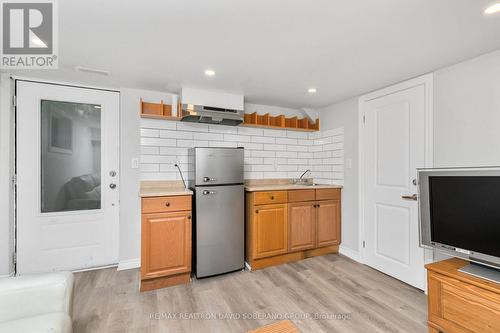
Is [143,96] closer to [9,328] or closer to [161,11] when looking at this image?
[161,11]

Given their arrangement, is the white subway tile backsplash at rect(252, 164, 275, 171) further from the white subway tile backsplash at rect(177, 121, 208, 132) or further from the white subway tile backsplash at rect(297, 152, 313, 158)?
the white subway tile backsplash at rect(177, 121, 208, 132)

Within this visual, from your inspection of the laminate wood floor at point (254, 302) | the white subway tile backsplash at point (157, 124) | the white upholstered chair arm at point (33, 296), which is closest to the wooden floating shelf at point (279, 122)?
the white subway tile backsplash at point (157, 124)

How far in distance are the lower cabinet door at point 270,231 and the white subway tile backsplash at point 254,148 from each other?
2.34ft

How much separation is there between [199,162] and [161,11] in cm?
147

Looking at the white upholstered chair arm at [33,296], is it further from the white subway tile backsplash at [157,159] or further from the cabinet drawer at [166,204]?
the white subway tile backsplash at [157,159]

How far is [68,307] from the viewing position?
4.52 ft

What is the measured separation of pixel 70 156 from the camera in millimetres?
2666

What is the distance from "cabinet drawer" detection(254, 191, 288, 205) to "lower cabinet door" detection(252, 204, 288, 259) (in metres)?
0.05

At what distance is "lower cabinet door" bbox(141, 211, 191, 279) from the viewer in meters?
2.31

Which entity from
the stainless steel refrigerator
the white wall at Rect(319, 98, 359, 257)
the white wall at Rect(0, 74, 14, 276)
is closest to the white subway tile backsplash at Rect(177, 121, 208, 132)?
the stainless steel refrigerator

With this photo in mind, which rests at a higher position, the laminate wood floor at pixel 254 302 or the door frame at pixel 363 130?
the door frame at pixel 363 130

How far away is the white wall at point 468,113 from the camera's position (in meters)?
1.86

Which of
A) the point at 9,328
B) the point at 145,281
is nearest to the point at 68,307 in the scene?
the point at 9,328

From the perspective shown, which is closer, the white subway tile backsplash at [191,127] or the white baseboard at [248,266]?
the white baseboard at [248,266]
